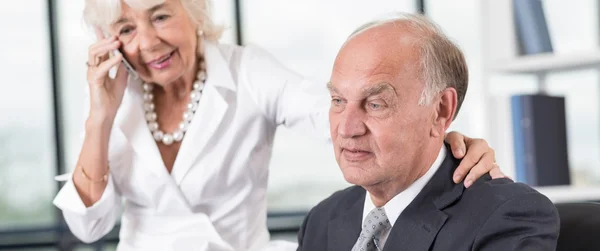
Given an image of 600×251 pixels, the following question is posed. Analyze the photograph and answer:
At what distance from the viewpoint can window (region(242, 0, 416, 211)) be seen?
196 inches

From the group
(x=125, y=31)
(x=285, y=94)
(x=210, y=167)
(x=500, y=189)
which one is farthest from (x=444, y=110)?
(x=125, y=31)

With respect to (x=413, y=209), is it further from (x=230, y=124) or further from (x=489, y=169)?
(x=230, y=124)

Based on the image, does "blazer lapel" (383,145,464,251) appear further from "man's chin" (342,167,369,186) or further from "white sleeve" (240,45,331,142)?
"white sleeve" (240,45,331,142)

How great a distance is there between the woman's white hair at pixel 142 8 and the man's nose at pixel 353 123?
0.79 m

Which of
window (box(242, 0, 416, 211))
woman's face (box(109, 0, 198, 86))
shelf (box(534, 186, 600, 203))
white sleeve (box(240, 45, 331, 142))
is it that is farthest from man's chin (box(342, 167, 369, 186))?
window (box(242, 0, 416, 211))

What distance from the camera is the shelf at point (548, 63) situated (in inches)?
108

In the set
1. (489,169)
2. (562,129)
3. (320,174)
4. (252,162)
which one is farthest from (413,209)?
(320,174)

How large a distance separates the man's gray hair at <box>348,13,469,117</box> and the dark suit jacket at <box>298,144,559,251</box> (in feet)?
0.51

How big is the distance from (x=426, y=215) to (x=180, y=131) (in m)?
1.01

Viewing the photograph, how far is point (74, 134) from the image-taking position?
508cm

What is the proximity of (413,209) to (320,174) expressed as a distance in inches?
136

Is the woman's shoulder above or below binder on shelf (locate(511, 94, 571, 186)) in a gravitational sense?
above

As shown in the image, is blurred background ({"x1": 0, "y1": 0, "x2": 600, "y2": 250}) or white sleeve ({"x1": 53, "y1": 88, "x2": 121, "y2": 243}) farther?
blurred background ({"x1": 0, "y1": 0, "x2": 600, "y2": 250})

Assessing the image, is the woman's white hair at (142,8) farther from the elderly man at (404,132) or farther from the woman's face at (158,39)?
the elderly man at (404,132)
